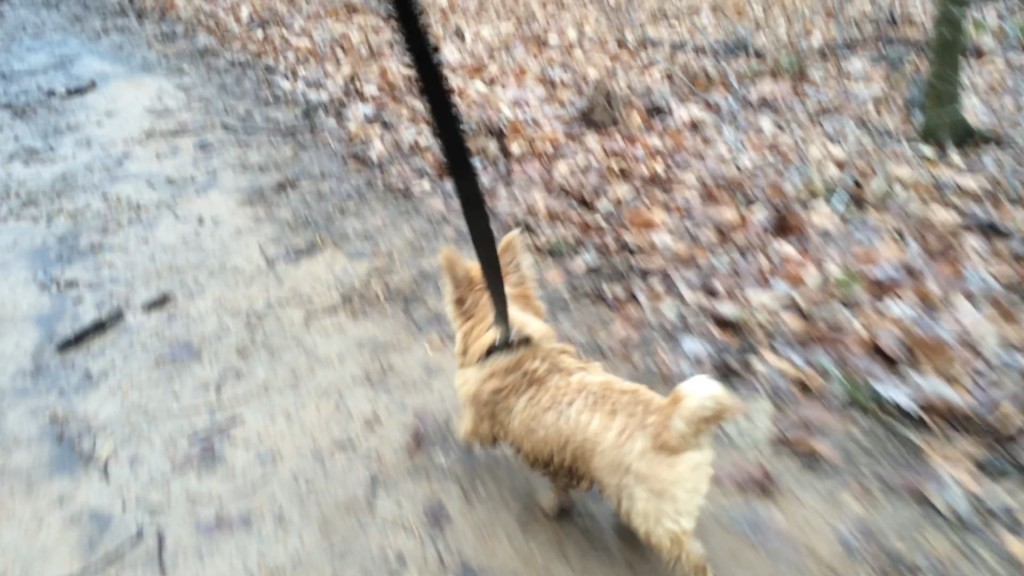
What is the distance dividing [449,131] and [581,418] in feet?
3.72

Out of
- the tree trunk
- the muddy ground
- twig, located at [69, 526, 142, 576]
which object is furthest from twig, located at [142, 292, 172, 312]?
the tree trunk

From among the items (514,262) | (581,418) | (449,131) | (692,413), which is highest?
(449,131)

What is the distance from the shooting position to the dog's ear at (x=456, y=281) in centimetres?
304

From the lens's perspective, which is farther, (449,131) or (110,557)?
(110,557)

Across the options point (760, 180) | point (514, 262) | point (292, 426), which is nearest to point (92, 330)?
point (292, 426)

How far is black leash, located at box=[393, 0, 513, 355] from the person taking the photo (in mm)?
1925

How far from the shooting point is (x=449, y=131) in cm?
214

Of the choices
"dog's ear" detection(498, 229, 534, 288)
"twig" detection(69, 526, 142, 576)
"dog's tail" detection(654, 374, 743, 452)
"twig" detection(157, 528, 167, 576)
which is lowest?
"twig" detection(157, 528, 167, 576)

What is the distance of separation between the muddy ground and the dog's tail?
2.48 ft

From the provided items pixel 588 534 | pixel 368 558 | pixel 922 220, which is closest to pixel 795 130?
pixel 922 220

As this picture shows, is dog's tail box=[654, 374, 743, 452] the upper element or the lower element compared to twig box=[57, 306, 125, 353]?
upper

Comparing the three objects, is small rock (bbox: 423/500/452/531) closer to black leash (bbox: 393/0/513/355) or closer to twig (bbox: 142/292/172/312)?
black leash (bbox: 393/0/513/355)

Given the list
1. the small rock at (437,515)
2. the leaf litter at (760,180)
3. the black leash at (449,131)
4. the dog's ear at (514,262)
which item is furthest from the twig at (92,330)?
the black leash at (449,131)

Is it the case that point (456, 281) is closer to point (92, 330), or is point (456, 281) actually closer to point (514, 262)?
point (514, 262)
